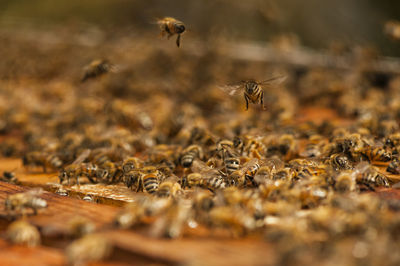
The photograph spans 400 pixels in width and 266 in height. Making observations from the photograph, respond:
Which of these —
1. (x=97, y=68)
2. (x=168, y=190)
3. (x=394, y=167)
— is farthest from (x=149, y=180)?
(x=97, y=68)

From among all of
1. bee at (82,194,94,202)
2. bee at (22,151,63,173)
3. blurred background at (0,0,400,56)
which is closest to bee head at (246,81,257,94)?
bee at (82,194,94,202)

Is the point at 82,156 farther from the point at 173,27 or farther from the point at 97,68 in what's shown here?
the point at 173,27

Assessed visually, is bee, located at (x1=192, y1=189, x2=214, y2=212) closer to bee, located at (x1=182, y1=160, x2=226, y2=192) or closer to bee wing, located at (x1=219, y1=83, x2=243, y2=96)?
bee, located at (x1=182, y1=160, x2=226, y2=192)

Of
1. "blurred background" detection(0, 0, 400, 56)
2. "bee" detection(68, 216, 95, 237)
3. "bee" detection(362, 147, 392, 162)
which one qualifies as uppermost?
"blurred background" detection(0, 0, 400, 56)

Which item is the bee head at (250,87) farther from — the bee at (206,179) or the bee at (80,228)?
the bee at (80,228)

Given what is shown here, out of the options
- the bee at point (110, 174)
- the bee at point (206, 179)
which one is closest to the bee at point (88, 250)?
the bee at point (206, 179)

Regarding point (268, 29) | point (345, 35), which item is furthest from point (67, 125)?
point (268, 29)

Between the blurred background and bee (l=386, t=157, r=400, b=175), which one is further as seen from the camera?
the blurred background
